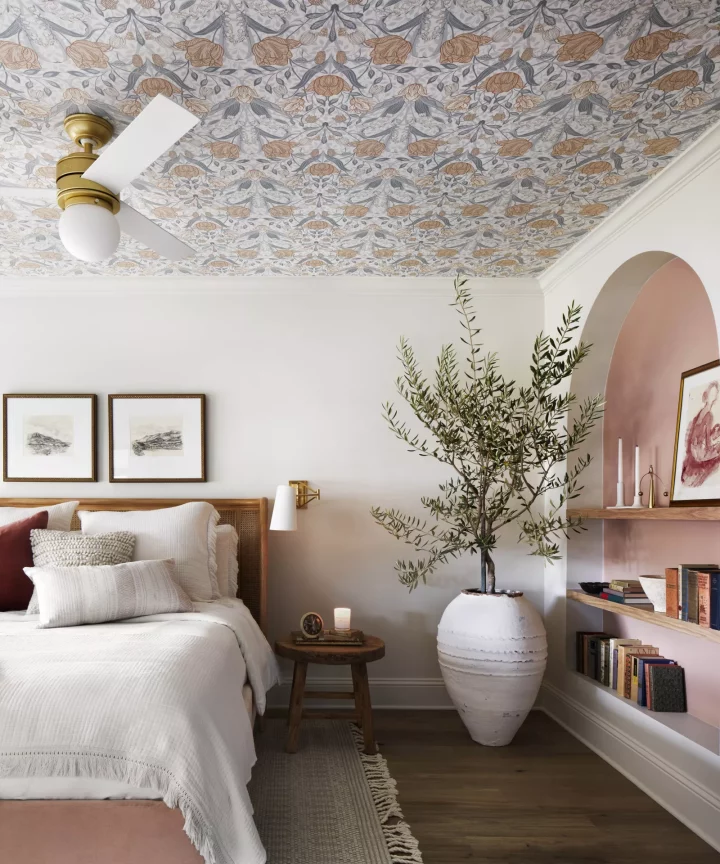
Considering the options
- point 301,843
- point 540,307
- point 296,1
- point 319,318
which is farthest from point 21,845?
point 540,307

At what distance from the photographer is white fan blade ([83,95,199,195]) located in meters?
1.91

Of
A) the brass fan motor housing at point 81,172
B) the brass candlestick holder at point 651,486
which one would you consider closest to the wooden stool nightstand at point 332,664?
the brass candlestick holder at point 651,486

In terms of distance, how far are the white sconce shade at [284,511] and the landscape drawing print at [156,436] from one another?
0.76 m

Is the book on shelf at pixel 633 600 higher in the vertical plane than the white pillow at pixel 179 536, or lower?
lower

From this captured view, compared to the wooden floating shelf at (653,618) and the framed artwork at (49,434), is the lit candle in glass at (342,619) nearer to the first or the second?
the wooden floating shelf at (653,618)

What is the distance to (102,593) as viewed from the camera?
3.06m

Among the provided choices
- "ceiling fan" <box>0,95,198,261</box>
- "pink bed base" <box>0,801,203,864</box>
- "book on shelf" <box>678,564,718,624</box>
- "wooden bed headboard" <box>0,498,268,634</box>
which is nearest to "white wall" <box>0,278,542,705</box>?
"wooden bed headboard" <box>0,498,268,634</box>

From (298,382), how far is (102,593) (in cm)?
177

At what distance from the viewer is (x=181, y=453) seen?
4.26 m

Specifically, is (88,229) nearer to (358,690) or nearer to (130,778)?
(130,778)

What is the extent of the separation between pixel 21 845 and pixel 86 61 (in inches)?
85.2

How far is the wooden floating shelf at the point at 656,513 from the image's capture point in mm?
2678

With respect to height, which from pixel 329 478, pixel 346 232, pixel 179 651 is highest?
pixel 346 232

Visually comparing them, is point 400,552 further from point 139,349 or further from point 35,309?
point 35,309
